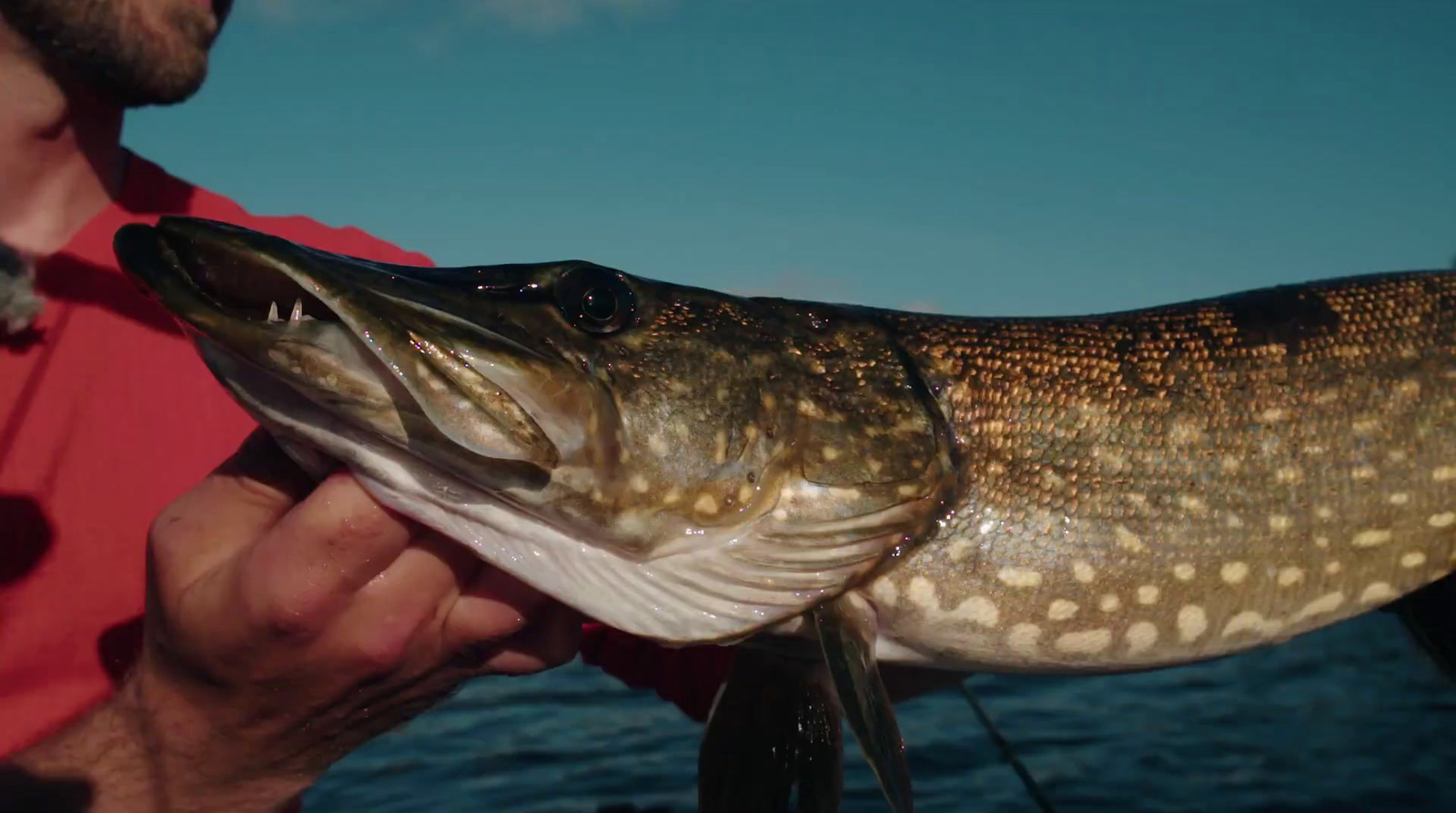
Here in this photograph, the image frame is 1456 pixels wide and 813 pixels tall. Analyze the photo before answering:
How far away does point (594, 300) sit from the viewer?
75.1 inches

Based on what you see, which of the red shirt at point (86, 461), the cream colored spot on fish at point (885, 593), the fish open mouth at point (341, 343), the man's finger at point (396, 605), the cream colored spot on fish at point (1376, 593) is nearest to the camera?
the fish open mouth at point (341, 343)

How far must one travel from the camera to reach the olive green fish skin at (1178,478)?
222 centimetres

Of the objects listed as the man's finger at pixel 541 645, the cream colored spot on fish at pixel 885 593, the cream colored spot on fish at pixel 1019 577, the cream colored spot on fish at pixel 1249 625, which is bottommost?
the man's finger at pixel 541 645

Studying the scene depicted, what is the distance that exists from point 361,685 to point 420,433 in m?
0.61

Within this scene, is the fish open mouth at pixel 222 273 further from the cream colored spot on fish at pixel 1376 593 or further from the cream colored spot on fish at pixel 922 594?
the cream colored spot on fish at pixel 1376 593

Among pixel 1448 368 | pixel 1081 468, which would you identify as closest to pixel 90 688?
pixel 1081 468

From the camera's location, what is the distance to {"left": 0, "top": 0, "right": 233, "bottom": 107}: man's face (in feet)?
8.62

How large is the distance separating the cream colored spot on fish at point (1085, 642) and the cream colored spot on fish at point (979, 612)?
0.58ft

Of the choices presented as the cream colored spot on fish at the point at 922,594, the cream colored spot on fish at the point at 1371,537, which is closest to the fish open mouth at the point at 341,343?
the cream colored spot on fish at the point at 922,594

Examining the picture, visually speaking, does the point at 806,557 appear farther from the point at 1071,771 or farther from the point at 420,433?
the point at 1071,771

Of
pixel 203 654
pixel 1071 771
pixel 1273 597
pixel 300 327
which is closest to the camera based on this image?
pixel 300 327

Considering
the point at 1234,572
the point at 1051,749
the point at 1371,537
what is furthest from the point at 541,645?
the point at 1051,749

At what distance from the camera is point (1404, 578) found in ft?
8.18

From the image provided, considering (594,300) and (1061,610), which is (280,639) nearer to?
(594,300)
